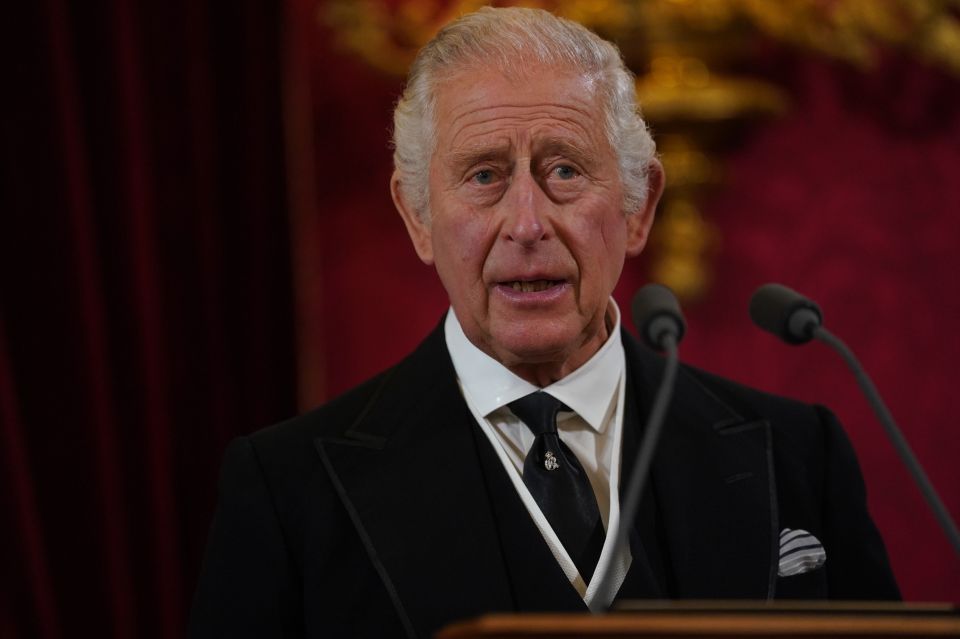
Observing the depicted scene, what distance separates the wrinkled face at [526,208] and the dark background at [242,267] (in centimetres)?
98

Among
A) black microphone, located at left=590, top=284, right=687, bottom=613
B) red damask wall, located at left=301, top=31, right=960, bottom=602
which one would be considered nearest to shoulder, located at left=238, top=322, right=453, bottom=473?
black microphone, located at left=590, top=284, right=687, bottom=613

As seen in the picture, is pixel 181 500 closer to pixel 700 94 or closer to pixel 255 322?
pixel 255 322

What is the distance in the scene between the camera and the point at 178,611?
8.98 feet

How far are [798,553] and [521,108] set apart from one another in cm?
65

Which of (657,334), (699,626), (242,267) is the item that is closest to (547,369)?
(657,334)

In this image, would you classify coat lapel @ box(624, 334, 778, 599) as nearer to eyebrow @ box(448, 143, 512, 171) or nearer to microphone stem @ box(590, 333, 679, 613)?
microphone stem @ box(590, 333, 679, 613)

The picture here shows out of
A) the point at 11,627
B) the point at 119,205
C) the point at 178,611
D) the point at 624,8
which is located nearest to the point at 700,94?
the point at 624,8

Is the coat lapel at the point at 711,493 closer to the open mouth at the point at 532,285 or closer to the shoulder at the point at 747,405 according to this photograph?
the shoulder at the point at 747,405

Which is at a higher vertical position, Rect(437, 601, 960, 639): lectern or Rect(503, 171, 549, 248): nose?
Rect(503, 171, 549, 248): nose

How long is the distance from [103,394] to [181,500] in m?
0.35

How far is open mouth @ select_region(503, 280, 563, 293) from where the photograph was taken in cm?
163

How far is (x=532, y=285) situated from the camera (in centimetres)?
163


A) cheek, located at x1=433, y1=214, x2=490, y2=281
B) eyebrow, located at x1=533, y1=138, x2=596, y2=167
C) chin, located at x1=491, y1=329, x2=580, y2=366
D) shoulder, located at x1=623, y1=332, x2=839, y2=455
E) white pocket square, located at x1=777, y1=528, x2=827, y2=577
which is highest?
eyebrow, located at x1=533, y1=138, x2=596, y2=167

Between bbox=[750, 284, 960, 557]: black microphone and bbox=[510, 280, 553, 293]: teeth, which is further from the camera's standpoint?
bbox=[510, 280, 553, 293]: teeth
